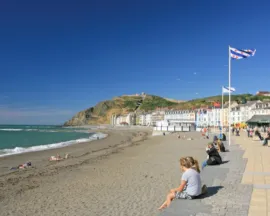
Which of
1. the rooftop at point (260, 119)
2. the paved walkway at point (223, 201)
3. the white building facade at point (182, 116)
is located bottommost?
the paved walkway at point (223, 201)

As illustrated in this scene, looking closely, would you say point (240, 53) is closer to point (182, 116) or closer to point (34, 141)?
point (34, 141)

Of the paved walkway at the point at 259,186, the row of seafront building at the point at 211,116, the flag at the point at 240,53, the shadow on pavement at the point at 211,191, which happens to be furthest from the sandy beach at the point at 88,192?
the row of seafront building at the point at 211,116

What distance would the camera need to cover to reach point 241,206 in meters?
5.89

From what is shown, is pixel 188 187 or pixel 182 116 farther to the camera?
pixel 182 116

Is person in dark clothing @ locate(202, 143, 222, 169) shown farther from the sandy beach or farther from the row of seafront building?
the row of seafront building

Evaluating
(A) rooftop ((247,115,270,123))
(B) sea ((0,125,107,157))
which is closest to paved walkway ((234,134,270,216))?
(B) sea ((0,125,107,157))

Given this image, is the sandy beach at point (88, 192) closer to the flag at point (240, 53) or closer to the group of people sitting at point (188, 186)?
the group of people sitting at point (188, 186)

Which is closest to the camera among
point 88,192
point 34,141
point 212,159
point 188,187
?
point 188,187

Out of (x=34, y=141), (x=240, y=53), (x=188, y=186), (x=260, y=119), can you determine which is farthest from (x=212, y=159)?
(x=260, y=119)

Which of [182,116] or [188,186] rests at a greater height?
[182,116]

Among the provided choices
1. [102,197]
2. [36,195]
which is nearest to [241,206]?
[102,197]

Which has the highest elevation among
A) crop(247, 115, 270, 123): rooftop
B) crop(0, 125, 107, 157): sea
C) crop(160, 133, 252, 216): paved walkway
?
crop(247, 115, 270, 123): rooftop

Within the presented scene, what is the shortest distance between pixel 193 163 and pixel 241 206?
1360 millimetres

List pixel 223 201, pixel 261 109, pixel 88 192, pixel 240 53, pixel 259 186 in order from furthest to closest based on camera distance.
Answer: pixel 261 109
pixel 240 53
pixel 88 192
pixel 259 186
pixel 223 201
